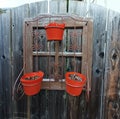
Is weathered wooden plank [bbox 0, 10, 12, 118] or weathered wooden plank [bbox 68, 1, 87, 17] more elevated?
weathered wooden plank [bbox 68, 1, 87, 17]

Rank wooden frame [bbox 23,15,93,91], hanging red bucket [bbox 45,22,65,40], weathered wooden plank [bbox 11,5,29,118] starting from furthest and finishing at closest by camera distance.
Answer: weathered wooden plank [bbox 11,5,29,118], wooden frame [bbox 23,15,93,91], hanging red bucket [bbox 45,22,65,40]

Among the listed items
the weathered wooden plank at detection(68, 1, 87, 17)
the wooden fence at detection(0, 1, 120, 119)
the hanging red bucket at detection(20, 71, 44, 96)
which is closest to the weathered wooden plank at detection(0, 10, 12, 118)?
the wooden fence at detection(0, 1, 120, 119)

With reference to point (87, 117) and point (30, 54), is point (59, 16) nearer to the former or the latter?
point (30, 54)

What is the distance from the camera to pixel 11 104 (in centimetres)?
183

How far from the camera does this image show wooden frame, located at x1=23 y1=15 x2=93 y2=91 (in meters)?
1.55

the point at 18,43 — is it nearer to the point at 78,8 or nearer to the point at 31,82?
the point at 31,82

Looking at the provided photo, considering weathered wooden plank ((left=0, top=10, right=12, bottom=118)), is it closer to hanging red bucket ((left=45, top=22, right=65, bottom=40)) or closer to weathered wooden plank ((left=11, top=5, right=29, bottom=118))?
weathered wooden plank ((left=11, top=5, right=29, bottom=118))

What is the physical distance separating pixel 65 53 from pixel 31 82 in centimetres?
42

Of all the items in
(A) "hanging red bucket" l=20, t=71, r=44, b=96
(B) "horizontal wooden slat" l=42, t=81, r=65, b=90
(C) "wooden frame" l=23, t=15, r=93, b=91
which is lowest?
(B) "horizontal wooden slat" l=42, t=81, r=65, b=90

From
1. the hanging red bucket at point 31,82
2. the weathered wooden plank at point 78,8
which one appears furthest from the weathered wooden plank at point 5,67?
the weathered wooden plank at point 78,8

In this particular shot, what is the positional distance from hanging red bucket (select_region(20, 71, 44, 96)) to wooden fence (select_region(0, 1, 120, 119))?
224 mm

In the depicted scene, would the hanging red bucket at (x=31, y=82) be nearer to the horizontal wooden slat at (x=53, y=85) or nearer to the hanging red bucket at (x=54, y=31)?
the horizontal wooden slat at (x=53, y=85)

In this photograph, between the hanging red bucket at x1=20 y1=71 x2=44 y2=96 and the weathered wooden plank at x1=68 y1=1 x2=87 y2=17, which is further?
the weathered wooden plank at x1=68 y1=1 x2=87 y2=17

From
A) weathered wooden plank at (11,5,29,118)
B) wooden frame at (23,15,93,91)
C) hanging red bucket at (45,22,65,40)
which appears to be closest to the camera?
hanging red bucket at (45,22,65,40)
